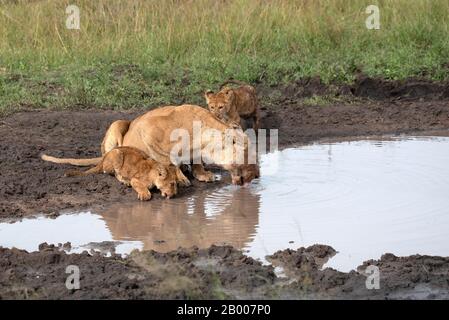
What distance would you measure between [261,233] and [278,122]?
4.09m

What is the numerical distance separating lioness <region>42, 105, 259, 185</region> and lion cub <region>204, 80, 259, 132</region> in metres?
1.25

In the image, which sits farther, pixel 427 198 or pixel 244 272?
pixel 427 198

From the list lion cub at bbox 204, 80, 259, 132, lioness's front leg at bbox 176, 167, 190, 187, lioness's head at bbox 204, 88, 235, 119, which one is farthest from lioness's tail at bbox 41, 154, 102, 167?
lioness's head at bbox 204, 88, 235, 119

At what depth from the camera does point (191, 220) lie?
7848 millimetres

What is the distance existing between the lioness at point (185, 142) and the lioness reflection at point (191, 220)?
0.21 m

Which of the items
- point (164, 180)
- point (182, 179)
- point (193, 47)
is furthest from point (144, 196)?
point (193, 47)

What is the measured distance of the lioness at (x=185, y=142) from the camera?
8.65 meters

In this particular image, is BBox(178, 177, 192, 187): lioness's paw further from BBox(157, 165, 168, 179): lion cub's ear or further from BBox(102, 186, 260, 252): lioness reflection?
BBox(157, 165, 168, 179): lion cub's ear

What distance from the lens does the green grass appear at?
39.3 ft

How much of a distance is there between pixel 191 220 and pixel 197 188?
1.05 m

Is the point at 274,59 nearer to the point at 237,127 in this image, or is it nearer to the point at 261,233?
the point at 237,127

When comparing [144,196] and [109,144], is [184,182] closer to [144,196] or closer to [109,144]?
[144,196]
